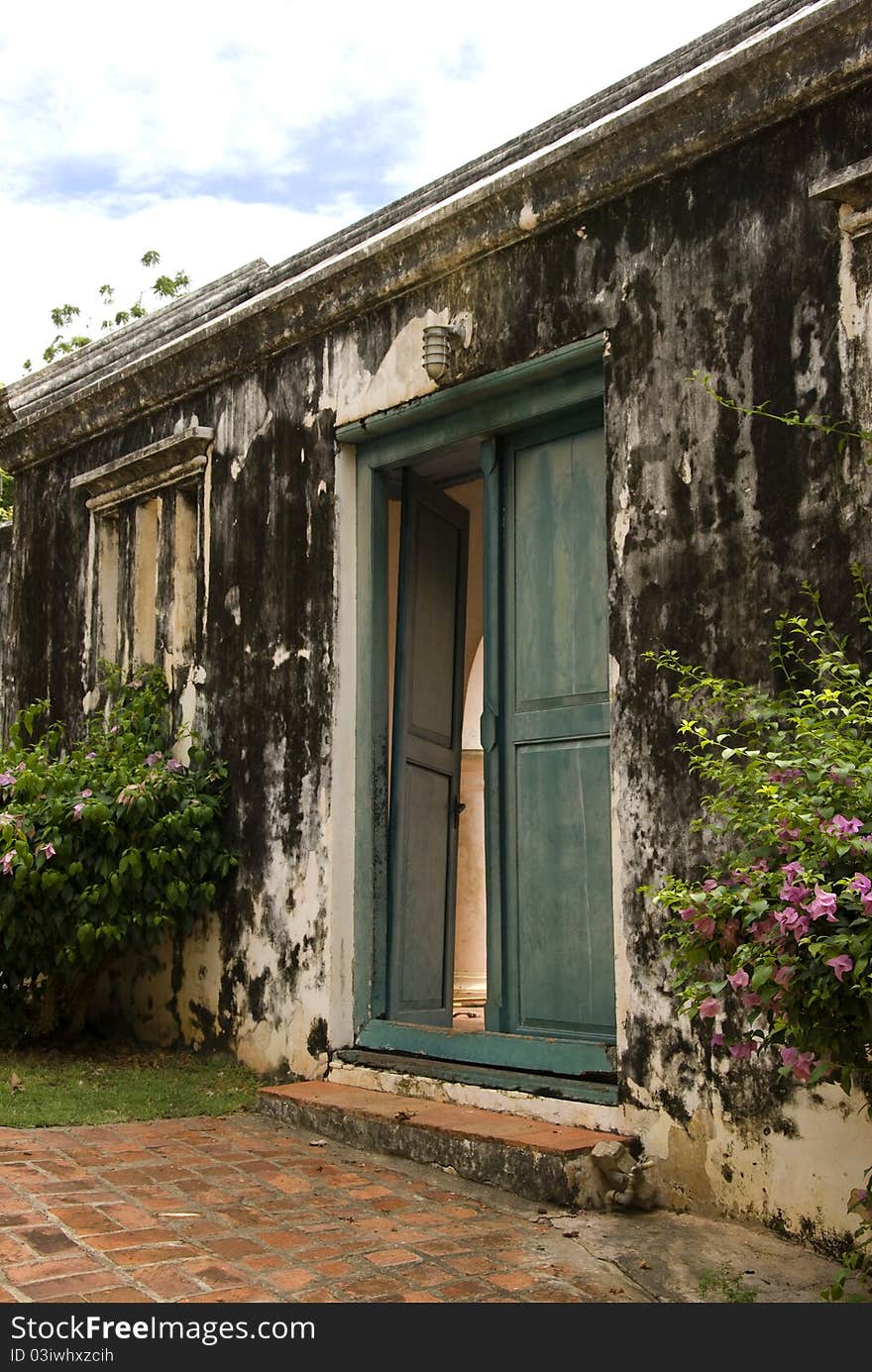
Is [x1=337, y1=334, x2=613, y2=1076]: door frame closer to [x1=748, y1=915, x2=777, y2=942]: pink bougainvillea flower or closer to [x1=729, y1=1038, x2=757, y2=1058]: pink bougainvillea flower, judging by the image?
[x1=729, y1=1038, x2=757, y2=1058]: pink bougainvillea flower

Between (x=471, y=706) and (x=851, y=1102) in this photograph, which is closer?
(x=851, y=1102)

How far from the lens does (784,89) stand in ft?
14.8

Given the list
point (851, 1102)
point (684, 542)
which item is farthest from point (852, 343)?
point (851, 1102)

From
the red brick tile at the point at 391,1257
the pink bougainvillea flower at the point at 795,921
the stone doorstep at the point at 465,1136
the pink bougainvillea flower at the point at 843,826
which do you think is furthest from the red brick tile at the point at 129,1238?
the pink bougainvillea flower at the point at 843,826

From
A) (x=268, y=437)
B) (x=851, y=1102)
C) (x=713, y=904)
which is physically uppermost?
(x=268, y=437)

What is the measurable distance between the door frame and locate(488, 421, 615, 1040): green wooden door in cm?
9

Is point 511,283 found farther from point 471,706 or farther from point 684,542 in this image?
point 471,706

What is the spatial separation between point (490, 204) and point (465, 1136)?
12.1 ft

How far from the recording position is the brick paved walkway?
3.51 metres

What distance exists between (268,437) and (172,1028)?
311cm

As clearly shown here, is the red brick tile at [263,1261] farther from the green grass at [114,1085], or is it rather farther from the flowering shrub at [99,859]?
the flowering shrub at [99,859]

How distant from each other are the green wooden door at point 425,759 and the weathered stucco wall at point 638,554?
25 centimetres
